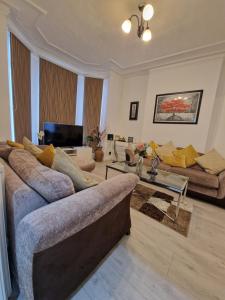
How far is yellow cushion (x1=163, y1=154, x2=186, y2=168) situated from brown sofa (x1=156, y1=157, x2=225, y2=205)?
0.19 m

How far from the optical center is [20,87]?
293 cm

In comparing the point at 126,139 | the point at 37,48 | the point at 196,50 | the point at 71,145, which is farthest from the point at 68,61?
the point at 196,50

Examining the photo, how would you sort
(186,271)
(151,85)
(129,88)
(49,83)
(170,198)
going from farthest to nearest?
(129,88)
(151,85)
(49,83)
(170,198)
(186,271)

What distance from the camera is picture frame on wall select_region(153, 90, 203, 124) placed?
10.9 feet

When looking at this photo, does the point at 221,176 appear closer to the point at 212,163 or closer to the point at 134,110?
the point at 212,163

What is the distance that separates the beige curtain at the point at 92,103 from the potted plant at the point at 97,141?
0.20 m

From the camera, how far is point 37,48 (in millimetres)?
3262

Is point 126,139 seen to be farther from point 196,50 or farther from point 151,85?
point 196,50

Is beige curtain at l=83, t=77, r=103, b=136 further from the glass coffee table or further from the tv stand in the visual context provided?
the glass coffee table

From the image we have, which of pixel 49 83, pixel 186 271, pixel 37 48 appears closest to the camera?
pixel 186 271

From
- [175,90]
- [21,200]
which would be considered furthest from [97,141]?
[21,200]

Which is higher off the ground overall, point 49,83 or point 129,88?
point 129,88

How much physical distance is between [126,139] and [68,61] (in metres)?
2.84

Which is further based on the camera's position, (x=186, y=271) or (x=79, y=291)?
(x=186, y=271)
